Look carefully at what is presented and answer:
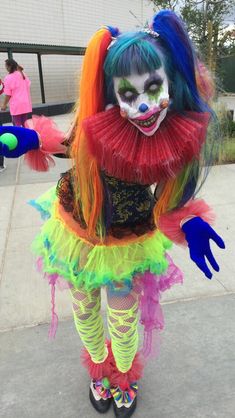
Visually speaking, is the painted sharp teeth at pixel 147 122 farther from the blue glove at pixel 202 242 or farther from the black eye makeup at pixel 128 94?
the blue glove at pixel 202 242

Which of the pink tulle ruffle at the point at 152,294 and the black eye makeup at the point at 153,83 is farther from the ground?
the black eye makeup at the point at 153,83

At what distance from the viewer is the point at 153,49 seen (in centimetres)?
120

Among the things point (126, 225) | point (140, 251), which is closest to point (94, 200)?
point (126, 225)

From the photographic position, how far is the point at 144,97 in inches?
49.1

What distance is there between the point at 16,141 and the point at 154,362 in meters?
1.26

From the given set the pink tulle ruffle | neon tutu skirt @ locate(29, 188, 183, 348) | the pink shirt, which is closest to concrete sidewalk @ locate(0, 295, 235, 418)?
the pink tulle ruffle

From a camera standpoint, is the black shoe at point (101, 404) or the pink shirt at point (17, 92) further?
the pink shirt at point (17, 92)

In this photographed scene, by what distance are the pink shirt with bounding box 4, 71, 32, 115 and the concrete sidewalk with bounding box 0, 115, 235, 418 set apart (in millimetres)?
3834

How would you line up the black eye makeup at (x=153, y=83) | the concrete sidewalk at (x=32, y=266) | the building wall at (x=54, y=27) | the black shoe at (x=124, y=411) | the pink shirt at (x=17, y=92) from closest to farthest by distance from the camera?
the black eye makeup at (x=153, y=83) → the black shoe at (x=124, y=411) → the concrete sidewalk at (x=32, y=266) → the pink shirt at (x=17, y=92) → the building wall at (x=54, y=27)

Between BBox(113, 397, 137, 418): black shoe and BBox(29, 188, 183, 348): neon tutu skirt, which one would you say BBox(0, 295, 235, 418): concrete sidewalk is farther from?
BBox(29, 188, 183, 348): neon tutu skirt

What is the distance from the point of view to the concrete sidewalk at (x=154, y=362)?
1825 millimetres


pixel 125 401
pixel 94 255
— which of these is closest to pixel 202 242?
pixel 94 255

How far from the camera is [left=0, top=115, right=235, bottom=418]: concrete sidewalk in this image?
5.99 feet

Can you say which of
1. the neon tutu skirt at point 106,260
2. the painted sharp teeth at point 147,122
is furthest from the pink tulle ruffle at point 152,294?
the painted sharp teeth at point 147,122
